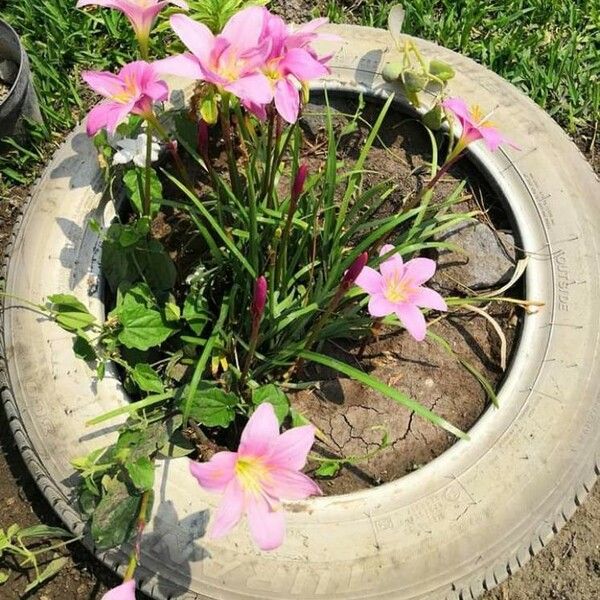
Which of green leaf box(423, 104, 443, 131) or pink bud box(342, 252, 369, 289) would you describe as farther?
green leaf box(423, 104, 443, 131)

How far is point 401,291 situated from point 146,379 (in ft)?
1.84

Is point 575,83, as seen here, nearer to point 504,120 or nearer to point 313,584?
point 504,120

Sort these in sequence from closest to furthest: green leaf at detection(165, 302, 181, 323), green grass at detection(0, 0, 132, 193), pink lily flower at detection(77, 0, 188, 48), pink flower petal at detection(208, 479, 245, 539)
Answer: pink flower petal at detection(208, 479, 245, 539), pink lily flower at detection(77, 0, 188, 48), green leaf at detection(165, 302, 181, 323), green grass at detection(0, 0, 132, 193)

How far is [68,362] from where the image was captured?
158cm

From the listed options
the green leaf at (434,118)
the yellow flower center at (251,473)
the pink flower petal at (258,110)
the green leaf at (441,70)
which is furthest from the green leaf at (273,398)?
the green leaf at (441,70)

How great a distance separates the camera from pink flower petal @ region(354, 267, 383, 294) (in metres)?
1.27

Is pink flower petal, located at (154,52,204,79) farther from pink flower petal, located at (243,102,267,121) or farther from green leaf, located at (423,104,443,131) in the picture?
green leaf, located at (423,104,443,131)

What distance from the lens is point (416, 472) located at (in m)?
1.51

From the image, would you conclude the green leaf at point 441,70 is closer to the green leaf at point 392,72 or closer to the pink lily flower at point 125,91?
the green leaf at point 392,72

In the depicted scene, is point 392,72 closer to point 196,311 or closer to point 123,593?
point 196,311

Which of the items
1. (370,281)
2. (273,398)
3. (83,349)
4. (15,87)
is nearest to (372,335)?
(273,398)

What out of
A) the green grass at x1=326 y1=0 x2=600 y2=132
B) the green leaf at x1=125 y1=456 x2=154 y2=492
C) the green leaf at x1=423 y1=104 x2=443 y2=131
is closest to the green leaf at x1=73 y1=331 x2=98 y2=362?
the green leaf at x1=125 y1=456 x2=154 y2=492

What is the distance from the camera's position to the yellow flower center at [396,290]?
132 cm

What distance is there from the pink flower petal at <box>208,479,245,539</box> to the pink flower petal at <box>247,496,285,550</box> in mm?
16
